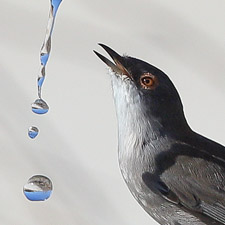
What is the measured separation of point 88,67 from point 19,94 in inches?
5.5

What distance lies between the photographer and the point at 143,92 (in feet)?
1.96

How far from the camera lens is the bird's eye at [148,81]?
591 mm

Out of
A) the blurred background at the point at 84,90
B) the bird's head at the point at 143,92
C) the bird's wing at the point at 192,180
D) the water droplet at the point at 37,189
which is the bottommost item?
the bird's wing at the point at 192,180

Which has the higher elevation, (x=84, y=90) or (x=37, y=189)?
(x=84, y=90)

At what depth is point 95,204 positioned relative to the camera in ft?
3.64

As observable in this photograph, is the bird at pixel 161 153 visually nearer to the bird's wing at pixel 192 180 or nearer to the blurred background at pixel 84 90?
the bird's wing at pixel 192 180

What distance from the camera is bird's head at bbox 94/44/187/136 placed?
586 millimetres

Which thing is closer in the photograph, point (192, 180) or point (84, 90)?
point (192, 180)

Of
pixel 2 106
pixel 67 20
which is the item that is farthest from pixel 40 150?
pixel 67 20

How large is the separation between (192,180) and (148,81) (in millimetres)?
107

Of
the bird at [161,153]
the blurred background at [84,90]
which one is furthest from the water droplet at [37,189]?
the blurred background at [84,90]

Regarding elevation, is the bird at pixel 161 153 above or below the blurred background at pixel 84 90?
below

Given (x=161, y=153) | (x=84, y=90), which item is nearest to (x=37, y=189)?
(x=161, y=153)

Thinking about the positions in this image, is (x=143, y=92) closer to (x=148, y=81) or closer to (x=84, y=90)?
(x=148, y=81)
